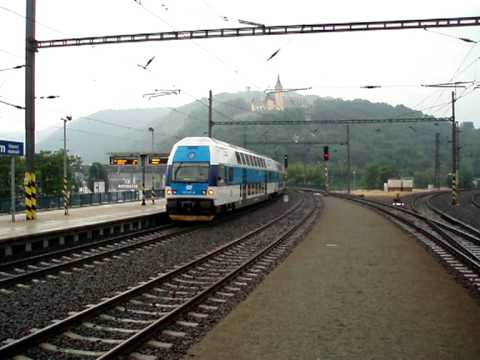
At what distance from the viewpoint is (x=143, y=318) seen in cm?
816

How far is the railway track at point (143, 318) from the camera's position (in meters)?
6.48

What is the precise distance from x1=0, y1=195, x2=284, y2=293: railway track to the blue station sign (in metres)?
5.82

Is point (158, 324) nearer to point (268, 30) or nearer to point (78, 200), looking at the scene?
point (268, 30)

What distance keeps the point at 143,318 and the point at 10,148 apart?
14.6 m

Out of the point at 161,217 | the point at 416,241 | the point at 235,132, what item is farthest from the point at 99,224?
the point at 235,132

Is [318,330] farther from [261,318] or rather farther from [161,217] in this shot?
[161,217]

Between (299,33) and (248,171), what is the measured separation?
12.3m

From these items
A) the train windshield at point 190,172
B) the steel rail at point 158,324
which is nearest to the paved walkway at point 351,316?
the steel rail at point 158,324

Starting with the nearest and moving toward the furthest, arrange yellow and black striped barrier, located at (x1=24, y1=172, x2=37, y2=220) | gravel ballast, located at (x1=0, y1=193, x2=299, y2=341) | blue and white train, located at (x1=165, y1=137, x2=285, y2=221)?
gravel ballast, located at (x1=0, y1=193, x2=299, y2=341) → yellow and black striped barrier, located at (x1=24, y1=172, x2=37, y2=220) → blue and white train, located at (x1=165, y1=137, x2=285, y2=221)

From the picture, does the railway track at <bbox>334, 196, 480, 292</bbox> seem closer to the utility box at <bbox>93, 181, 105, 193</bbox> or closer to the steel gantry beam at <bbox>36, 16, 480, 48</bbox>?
the steel gantry beam at <bbox>36, 16, 480, 48</bbox>

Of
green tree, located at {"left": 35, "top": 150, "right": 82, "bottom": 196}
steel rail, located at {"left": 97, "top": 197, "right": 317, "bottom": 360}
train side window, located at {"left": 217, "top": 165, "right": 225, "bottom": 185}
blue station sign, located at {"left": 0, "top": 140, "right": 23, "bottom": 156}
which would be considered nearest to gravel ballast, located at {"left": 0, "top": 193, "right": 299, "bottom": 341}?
steel rail, located at {"left": 97, "top": 197, "right": 317, "bottom": 360}

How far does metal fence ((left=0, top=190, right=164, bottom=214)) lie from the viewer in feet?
86.1

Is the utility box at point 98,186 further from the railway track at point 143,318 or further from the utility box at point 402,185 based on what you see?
the utility box at point 402,185

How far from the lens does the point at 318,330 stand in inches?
294
